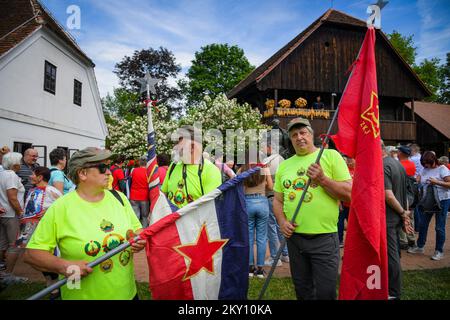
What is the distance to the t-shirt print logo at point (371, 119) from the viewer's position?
8.61ft

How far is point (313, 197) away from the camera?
278 cm

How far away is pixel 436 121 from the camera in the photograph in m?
28.0

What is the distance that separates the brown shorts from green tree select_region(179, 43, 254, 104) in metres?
32.2

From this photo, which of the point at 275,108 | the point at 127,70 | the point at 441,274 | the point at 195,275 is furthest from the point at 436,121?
the point at 195,275

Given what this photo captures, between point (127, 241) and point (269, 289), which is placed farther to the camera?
point (269, 289)

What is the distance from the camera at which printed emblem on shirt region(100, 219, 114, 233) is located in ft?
7.38

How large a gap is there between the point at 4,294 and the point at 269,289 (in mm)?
3816

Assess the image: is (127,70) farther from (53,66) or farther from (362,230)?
(362,230)

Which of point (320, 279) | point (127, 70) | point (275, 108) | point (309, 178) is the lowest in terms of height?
point (320, 279)

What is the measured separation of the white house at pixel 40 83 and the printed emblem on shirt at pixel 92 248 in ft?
33.8

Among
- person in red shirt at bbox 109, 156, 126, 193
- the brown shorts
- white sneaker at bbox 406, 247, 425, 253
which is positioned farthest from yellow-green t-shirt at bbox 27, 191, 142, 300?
person in red shirt at bbox 109, 156, 126, 193

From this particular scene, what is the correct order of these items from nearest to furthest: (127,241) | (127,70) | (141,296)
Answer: (127,241)
(141,296)
(127,70)

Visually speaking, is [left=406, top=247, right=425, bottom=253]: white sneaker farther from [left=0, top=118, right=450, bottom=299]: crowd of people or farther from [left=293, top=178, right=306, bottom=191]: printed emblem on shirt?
[left=293, top=178, right=306, bottom=191]: printed emblem on shirt

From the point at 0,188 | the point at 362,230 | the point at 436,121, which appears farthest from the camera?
the point at 436,121
